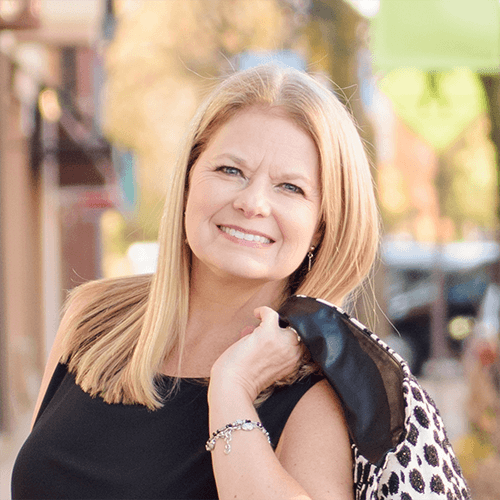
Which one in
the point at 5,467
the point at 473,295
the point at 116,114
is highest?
the point at 116,114

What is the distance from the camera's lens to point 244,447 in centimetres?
154

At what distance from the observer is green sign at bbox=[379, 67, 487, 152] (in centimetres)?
649

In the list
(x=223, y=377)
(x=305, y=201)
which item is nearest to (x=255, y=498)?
(x=223, y=377)

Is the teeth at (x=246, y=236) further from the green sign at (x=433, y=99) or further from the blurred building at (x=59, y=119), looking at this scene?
the green sign at (x=433, y=99)

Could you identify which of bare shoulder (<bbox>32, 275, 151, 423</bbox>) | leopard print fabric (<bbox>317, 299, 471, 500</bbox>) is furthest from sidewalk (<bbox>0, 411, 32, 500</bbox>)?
leopard print fabric (<bbox>317, 299, 471, 500</bbox>)

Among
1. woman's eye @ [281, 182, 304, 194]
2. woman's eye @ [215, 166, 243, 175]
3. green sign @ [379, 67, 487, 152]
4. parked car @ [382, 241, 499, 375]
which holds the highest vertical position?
green sign @ [379, 67, 487, 152]

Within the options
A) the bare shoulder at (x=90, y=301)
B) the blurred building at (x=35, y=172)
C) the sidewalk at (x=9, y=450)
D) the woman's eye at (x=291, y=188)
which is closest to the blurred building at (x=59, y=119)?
the blurred building at (x=35, y=172)

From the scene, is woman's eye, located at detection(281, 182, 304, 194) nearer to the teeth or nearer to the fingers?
the teeth

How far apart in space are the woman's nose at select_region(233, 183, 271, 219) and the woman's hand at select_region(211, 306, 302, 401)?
31 cm

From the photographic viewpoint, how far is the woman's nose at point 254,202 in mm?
1872

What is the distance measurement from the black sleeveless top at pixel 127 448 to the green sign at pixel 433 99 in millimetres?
5133

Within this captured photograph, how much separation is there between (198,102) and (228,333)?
21.7 ft

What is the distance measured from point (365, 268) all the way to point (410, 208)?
15726mm

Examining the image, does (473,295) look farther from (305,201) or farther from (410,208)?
(305,201)
